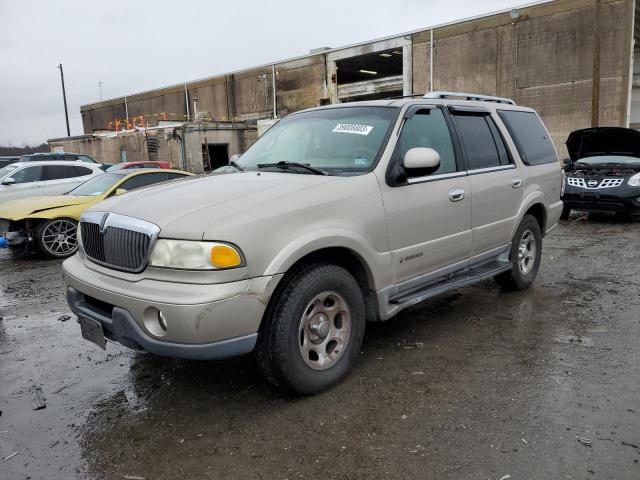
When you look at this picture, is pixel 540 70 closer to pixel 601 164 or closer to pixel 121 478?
pixel 601 164

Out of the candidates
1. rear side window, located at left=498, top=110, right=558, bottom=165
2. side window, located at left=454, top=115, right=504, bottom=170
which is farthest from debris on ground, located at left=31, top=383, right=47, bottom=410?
rear side window, located at left=498, top=110, right=558, bottom=165

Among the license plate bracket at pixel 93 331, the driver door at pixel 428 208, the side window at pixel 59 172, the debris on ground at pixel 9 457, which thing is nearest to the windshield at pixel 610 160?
the driver door at pixel 428 208

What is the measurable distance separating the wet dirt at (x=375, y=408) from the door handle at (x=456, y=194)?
1.16m

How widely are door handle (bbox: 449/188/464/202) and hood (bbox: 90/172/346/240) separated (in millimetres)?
1169

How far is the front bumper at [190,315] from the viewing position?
8.73 feet

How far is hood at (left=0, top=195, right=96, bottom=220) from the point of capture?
7.95 meters

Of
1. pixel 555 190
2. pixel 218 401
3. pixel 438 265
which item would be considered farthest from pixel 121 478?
pixel 555 190

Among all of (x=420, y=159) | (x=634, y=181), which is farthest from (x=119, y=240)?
(x=634, y=181)

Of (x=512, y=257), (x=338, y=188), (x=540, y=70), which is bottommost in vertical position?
(x=512, y=257)

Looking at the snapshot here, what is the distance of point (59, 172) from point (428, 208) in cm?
1063

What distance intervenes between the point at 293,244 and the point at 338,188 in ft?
1.89

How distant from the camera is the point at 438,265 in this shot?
13.3 ft

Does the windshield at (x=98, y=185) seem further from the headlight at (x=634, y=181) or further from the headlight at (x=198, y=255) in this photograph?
the headlight at (x=634, y=181)

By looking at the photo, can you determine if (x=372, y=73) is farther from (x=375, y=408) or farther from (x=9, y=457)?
(x=9, y=457)
